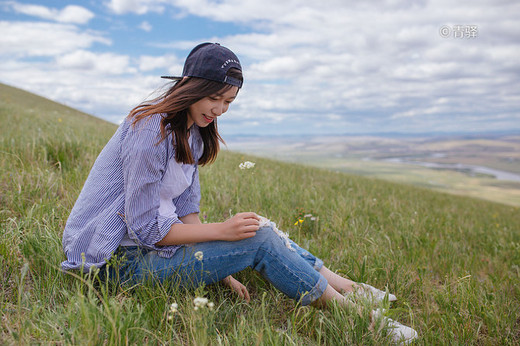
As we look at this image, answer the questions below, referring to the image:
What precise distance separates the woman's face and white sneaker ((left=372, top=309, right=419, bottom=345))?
4.97 ft

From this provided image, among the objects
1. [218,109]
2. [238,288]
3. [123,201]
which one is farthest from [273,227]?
[123,201]

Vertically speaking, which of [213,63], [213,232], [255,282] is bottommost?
[255,282]

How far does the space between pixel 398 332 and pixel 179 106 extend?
6.25 feet

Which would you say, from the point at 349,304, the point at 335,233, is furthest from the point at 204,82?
the point at 335,233

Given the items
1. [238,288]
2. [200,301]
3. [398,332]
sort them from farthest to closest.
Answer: [238,288] → [398,332] → [200,301]

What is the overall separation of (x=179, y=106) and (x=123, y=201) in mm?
650

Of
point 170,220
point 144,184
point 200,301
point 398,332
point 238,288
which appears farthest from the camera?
point 238,288

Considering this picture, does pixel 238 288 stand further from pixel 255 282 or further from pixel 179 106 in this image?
pixel 179 106

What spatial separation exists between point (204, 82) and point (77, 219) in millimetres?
1123

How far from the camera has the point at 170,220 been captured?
7.46ft

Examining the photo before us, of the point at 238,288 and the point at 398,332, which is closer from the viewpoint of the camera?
the point at 398,332

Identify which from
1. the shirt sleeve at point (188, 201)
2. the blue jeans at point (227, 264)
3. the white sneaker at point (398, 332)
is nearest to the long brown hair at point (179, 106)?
the shirt sleeve at point (188, 201)

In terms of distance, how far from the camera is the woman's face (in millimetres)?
2383

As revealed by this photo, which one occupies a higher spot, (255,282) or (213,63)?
(213,63)
